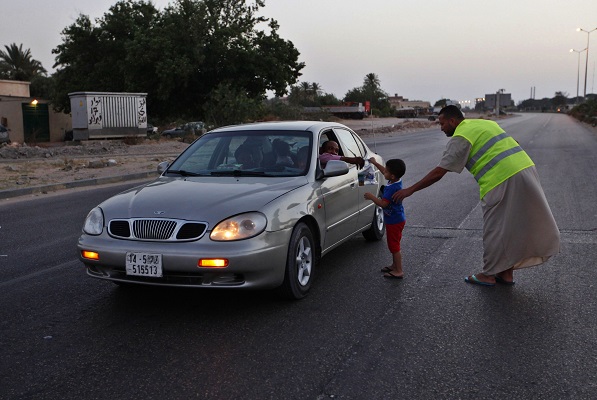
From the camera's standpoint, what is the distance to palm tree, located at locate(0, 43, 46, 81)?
57656mm

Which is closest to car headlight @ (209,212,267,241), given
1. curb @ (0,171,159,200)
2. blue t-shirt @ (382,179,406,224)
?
blue t-shirt @ (382,179,406,224)

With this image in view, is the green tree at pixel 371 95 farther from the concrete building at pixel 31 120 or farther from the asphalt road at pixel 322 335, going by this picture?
the asphalt road at pixel 322 335

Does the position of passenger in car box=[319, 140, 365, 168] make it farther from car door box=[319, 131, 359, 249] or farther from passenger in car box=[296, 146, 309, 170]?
passenger in car box=[296, 146, 309, 170]

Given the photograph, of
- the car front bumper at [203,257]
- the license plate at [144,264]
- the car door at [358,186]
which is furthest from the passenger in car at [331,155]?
the license plate at [144,264]

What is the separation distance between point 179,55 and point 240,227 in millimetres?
36455

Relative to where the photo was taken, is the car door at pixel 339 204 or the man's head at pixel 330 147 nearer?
the car door at pixel 339 204

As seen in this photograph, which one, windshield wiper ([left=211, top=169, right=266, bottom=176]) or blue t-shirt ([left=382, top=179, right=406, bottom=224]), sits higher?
windshield wiper ([left=211, top=169, right=266, bottom=176])

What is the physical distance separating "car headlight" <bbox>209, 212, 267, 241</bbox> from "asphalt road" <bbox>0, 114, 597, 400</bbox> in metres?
0.63

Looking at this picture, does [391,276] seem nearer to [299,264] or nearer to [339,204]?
[339,204]

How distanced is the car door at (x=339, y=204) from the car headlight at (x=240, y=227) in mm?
1098

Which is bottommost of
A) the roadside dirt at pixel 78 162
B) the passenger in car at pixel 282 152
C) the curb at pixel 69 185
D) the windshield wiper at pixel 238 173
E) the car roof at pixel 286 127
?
the curb at pixel 69 185

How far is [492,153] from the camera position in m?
5.21

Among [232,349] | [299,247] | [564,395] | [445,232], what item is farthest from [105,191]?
[564,395]

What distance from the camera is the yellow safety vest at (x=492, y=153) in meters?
5.18
